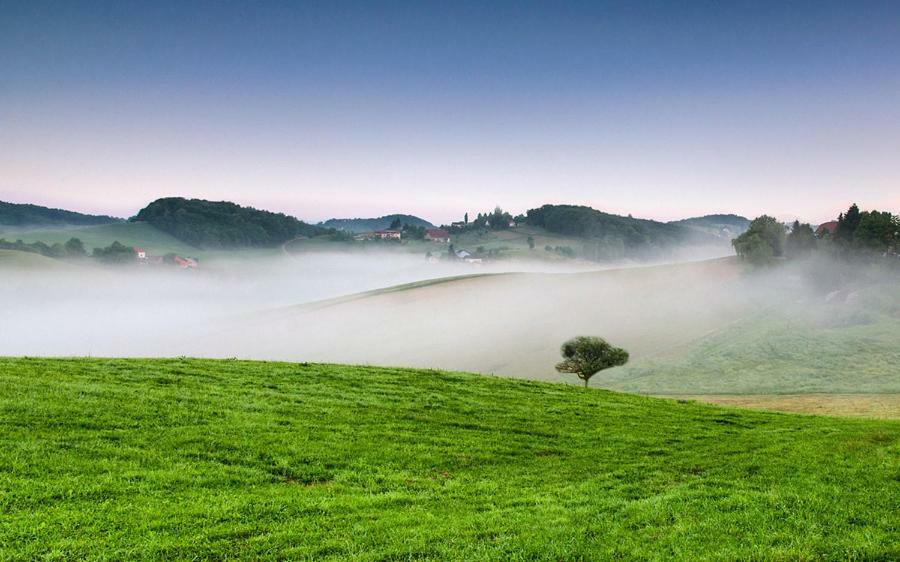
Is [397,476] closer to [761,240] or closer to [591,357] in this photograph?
[591,357]

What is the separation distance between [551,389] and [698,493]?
1855cm

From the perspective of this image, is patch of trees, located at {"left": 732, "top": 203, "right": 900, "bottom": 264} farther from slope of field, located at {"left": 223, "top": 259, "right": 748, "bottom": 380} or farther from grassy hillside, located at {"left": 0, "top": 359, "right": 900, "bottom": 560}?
grassy hillside, located at {"left": 0, "top": 359, "right": 900, "bottom": 560}

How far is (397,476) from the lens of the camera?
16094 millimetres

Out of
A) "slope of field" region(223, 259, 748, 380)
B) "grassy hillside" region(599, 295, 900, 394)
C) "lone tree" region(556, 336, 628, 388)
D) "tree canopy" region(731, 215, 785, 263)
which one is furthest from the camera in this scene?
"tree canopy" region(731, 215, 785, 263)

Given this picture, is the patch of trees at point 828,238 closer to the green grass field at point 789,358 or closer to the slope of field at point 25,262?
the green grass field at point 789,358

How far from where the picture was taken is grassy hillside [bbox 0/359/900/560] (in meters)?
11.0

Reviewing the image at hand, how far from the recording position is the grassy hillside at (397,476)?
36.0 ft

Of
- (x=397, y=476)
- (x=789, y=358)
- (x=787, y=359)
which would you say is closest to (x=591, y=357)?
(x=787, y=359)

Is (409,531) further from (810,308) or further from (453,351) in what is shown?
(810,308)

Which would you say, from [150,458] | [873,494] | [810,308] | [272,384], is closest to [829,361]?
[810,308]

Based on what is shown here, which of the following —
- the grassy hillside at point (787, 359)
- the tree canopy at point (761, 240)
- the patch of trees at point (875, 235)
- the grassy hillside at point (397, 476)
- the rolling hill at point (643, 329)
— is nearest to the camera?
the grassy hillside at point (397, 476)

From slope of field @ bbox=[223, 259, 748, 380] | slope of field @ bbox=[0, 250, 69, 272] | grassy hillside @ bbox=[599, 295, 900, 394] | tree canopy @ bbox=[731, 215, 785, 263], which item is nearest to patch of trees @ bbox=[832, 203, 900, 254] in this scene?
tree canopy @ bbox=[731, 215, 785, 263]

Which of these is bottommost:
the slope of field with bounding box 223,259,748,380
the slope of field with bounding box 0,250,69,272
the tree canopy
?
the slope of field with bounding box 223,259,748,380

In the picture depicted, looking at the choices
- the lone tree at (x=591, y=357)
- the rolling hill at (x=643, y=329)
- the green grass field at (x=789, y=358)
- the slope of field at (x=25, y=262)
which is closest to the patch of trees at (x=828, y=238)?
the rolling hill at (x=643, y=329)
